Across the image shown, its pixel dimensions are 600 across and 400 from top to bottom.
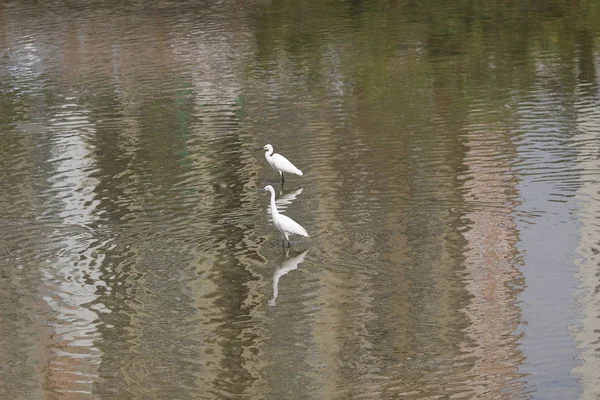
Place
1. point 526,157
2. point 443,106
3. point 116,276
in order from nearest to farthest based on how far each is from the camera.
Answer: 1. point 116,276
2. point 526,157
3. point 443,106

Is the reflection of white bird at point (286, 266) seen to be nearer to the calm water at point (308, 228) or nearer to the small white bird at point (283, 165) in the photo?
the calm water at point (308, 228)

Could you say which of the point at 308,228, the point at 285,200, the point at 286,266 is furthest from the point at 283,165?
the point at 286,266

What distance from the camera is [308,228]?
15727 millimetres

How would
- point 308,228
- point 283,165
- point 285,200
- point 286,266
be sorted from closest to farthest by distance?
1. point 286,266
2. point 308,228
3. point 285,200
4. point 283,165

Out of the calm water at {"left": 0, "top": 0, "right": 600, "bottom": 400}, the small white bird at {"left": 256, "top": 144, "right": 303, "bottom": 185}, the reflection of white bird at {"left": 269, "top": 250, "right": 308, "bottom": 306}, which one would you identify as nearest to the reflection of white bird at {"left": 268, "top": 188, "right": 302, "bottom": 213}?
the calm water at {"left": 0, "top": 0, "right": 600, "bottom": 400}

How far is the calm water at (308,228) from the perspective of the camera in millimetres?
11805

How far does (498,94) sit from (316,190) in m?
7.82

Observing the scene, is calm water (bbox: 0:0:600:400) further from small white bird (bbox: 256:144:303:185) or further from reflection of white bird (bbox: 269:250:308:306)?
small white bird (bbox: 256:144:303:185)

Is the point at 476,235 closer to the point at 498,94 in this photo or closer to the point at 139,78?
the point at 498,94

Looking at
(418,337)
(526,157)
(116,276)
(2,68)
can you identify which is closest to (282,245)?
(116,276)

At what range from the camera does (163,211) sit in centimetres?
1689

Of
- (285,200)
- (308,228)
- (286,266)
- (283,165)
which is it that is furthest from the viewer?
(283,165)

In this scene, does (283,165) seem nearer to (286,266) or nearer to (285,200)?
(285,200)

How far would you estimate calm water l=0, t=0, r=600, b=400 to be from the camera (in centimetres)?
1180
